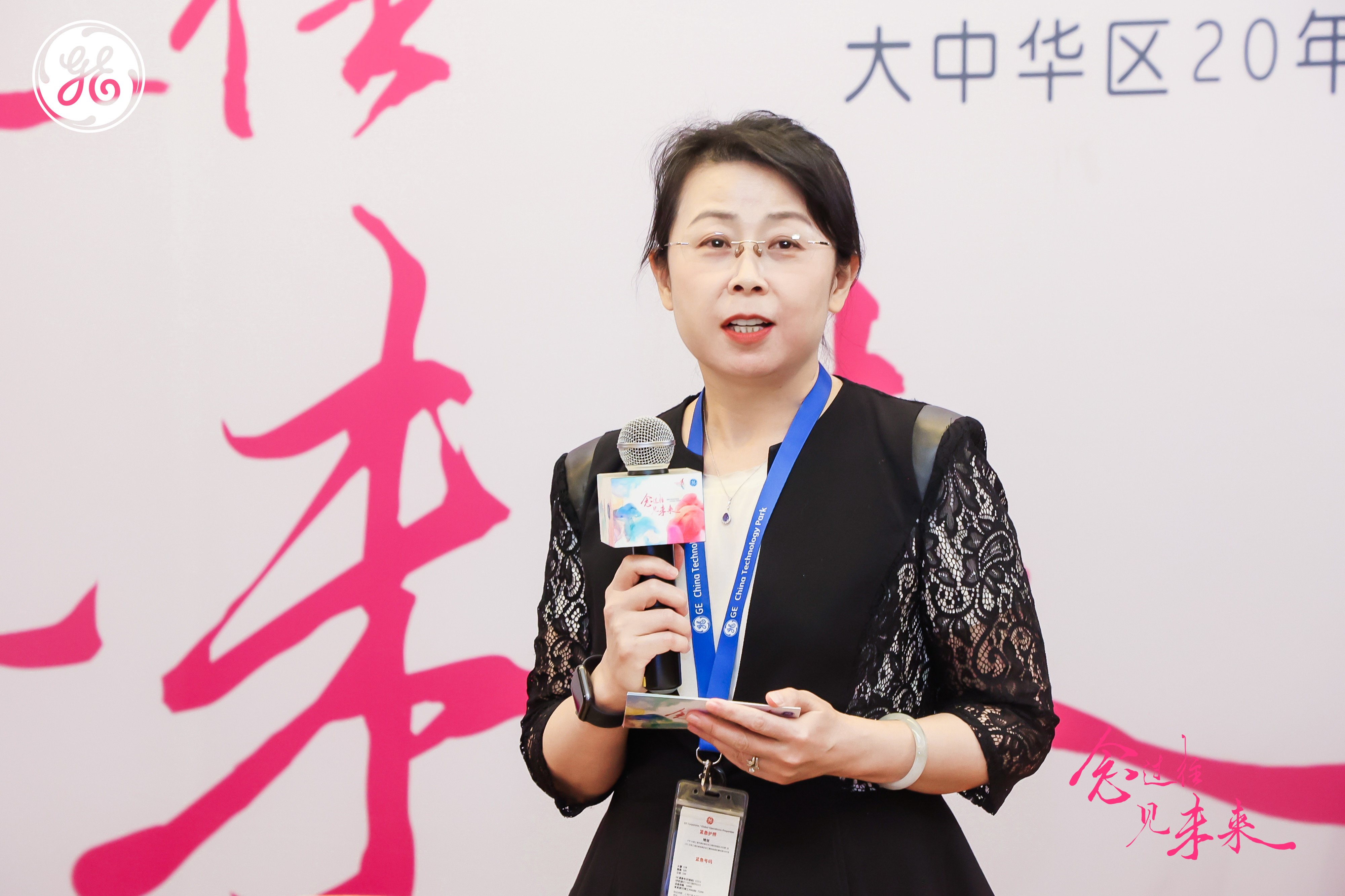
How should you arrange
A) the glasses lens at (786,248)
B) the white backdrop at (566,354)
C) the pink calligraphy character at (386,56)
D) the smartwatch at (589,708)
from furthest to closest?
the pink calligraphy character at (386,56) < the white backdrop at (566,354) < the glasses lens at (786,248) < the smartwatch at (589,708)

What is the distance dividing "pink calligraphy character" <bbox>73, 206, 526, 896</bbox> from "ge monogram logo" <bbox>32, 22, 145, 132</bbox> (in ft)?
2.05

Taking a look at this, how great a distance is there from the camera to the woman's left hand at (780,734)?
1008 mm

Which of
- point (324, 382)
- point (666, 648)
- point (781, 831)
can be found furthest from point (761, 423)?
point (324, 382)

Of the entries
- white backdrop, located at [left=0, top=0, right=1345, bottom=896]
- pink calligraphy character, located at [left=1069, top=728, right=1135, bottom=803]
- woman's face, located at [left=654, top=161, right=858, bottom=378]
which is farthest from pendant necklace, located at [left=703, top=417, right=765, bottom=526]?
pink calligraphy character, located at [left=1069, top=728, right=1135, bottom=803]

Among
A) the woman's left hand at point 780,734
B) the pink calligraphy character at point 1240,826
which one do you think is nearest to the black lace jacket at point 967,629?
the woman's left hand at point 780,734

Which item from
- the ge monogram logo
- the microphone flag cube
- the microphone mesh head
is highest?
the ge monogram logo

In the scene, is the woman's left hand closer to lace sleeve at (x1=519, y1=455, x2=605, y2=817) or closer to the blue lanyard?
the blue lanyard

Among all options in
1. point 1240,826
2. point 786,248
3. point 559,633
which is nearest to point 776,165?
point 786,248

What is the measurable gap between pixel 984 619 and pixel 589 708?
1.53ft

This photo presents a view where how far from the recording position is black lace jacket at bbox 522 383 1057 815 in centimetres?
117

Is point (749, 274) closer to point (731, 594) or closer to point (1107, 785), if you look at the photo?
point (731, 594)

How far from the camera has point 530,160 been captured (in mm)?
2279

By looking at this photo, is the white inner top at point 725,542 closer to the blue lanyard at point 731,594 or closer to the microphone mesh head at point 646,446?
the blue lanyard at point 731,594

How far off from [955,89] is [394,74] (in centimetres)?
125
